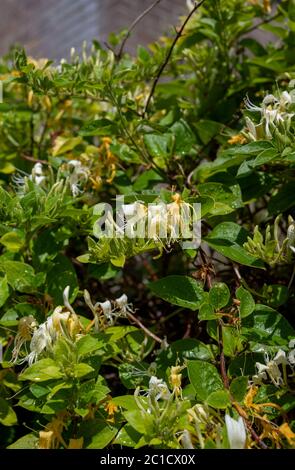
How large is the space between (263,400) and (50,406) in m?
0.22

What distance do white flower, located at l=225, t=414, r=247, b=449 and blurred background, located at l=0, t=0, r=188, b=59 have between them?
2449 mm

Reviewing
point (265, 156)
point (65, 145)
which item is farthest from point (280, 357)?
point (65, 145)

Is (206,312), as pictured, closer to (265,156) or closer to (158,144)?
(265,156)

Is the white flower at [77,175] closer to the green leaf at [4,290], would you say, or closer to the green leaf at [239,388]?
the green leaf at [4,290]

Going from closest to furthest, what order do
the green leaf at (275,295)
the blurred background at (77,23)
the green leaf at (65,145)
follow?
the green leaf at (275,295)
the green leaf at (65,145)
the blurred background at (77,23)

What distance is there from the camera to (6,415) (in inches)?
32.3

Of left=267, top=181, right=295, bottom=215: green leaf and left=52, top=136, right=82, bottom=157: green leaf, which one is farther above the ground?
left=52, top=136, right=82, bottom=157: green leaf

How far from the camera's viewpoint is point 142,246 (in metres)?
0.76

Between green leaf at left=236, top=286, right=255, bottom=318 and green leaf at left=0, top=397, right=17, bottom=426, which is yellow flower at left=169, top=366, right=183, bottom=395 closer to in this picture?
green leaf at left=236, top=286, right=255, bottom=318

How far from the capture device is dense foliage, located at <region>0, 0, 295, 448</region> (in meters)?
0.69

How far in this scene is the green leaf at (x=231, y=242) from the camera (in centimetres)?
77

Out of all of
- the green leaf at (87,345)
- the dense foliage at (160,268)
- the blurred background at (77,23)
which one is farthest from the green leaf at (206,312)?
the blurred background at (77,23)

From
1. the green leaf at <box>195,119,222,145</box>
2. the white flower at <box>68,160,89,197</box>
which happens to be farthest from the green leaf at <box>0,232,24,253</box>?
the green leaf at <box>195,119,222,145</box>

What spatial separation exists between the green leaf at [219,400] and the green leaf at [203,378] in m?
0.03
